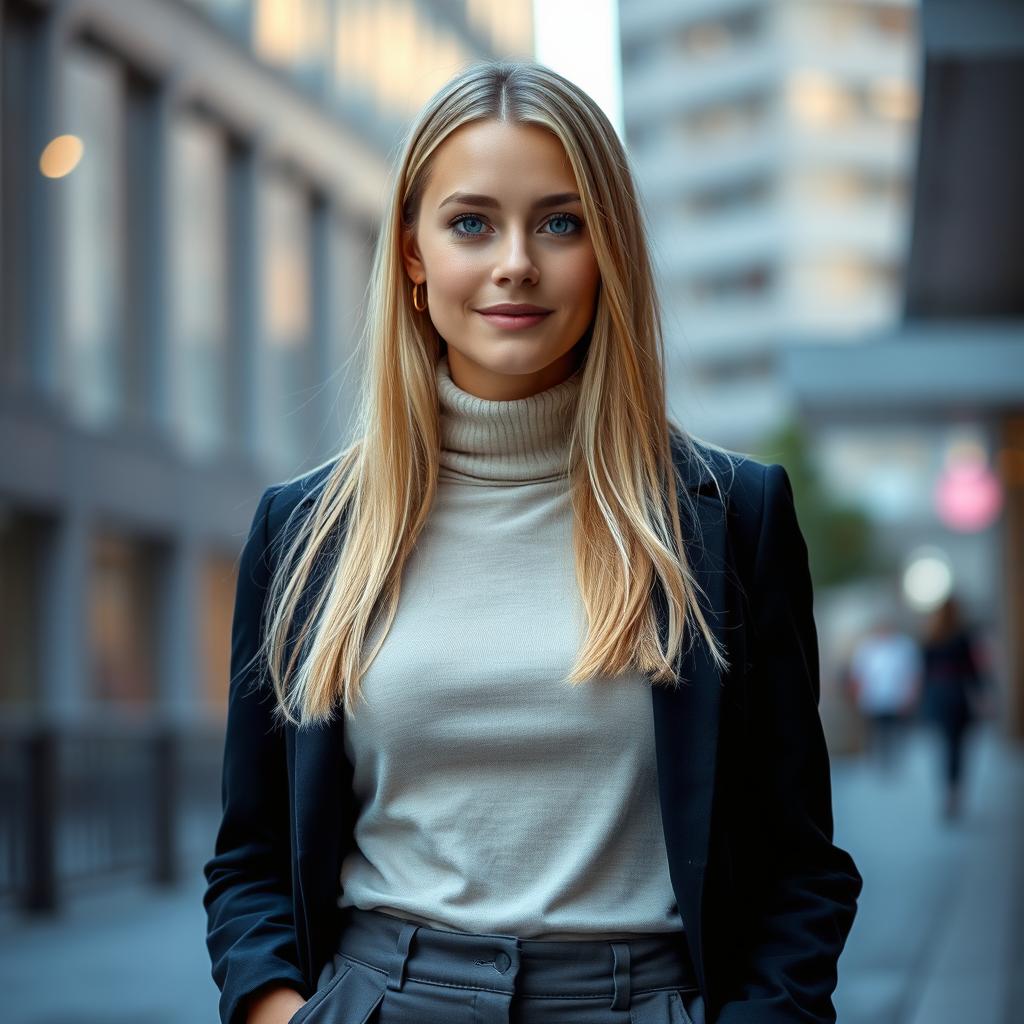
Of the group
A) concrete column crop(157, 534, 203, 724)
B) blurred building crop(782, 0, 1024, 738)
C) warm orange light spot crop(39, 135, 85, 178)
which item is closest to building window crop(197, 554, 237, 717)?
concrete column crop(157, 534, 203, 724)

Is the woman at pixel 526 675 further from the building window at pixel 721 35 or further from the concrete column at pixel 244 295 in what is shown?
the building window at pixel 721 35

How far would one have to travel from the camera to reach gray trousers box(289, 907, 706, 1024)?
2195mm

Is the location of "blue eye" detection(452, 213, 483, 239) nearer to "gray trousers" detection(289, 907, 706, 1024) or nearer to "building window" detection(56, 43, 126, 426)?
"gray trousers" detection(289, 907, 706, 1024)

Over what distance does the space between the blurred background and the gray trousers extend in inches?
38.5

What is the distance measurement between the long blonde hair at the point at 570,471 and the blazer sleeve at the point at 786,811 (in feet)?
0.36

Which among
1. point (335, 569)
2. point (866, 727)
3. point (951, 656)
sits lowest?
point (866, 727)

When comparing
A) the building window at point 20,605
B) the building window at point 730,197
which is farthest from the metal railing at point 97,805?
the building window at point 730,197

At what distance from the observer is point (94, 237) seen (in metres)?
23.3

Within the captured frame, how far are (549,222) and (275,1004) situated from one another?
1187mm

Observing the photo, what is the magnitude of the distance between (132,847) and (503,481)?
34.2ft

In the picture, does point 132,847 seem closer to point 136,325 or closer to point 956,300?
point 956,300

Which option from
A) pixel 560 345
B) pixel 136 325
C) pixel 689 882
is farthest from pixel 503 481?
pixel 136 325

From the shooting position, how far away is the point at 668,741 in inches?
88.7

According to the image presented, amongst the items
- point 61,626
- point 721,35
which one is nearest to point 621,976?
point 61,626
